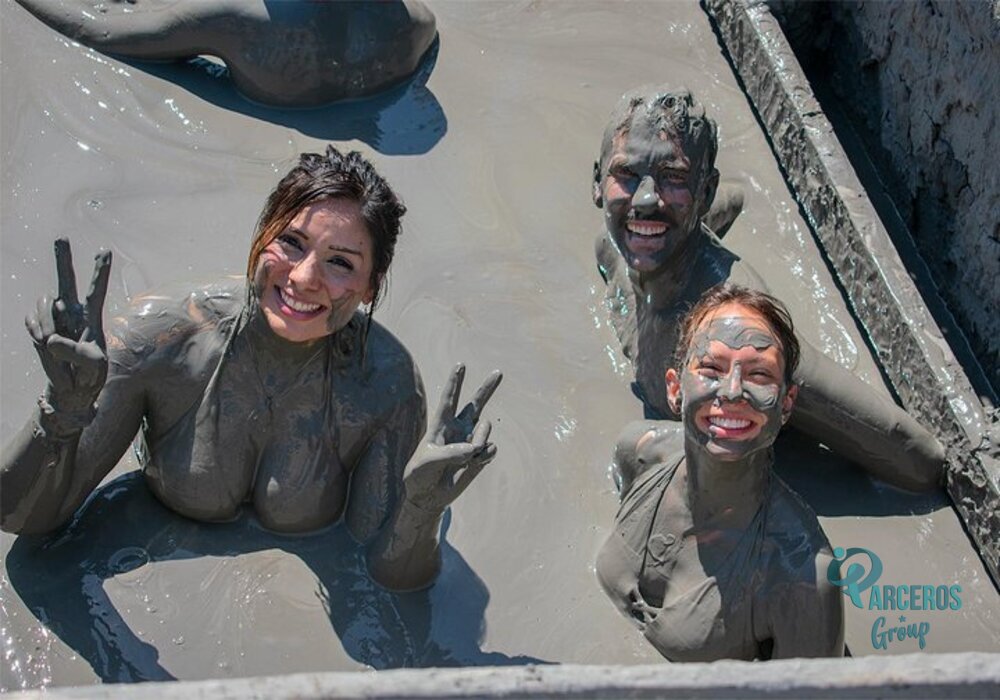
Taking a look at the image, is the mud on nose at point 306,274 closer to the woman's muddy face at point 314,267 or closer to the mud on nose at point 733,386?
the woman's muddy face at point 314,267

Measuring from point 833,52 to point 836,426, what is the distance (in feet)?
8.14

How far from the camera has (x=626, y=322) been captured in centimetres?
525

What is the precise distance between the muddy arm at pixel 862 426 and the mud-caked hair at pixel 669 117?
66 cm

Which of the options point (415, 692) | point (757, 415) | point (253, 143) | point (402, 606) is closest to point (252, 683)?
point (415, 692)

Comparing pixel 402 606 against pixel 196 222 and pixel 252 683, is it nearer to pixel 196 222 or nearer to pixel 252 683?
pixel 252 683

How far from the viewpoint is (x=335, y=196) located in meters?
4.09

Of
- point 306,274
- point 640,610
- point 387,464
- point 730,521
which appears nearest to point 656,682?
point 730,521

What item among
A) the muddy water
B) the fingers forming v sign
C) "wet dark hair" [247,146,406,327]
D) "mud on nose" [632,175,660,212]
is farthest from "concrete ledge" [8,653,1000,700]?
"mud on nose" [632,175,660,212]

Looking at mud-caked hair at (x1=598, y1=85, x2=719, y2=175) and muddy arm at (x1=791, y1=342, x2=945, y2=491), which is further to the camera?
muddy arm at (x1=791, y1=342, x2=945, y2=491)

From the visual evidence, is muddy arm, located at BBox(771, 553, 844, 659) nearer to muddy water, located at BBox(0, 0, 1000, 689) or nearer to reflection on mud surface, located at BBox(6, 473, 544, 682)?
muddy water, located at BBox(0, 0, 1000, 689)

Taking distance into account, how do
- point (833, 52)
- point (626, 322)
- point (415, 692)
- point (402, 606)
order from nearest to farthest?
point (415, 692), point (402, 606), point (626, 322), point (833, 52)

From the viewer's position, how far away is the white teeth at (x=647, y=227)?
15.5 ft

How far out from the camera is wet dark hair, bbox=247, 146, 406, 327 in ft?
13.4
